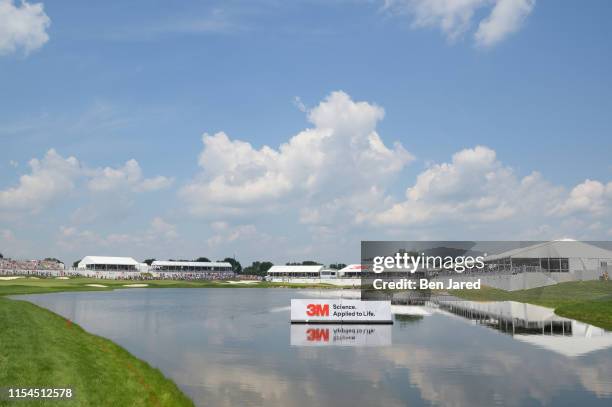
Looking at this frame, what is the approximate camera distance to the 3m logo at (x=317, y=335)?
38031 mm

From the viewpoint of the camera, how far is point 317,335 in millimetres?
40219

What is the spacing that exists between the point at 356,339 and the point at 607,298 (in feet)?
154

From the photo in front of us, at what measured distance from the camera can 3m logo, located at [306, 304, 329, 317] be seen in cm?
4800

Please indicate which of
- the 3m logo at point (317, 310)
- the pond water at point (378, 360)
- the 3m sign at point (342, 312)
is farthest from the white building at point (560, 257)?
the 3m logo at point (317, 310)

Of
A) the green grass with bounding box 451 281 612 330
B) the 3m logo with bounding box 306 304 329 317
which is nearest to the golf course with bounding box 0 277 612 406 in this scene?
the 3m logo with bounding box 306 304 329 317

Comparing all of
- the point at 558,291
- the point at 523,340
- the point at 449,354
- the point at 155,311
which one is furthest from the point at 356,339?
the point at 558,291

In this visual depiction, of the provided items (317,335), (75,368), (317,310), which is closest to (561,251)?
(317,310)

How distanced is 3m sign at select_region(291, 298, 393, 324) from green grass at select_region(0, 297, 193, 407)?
812 inches

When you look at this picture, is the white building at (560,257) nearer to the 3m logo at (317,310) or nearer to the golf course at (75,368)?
the 3m logo at (317,310)

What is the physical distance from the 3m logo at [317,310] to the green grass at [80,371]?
21.0m

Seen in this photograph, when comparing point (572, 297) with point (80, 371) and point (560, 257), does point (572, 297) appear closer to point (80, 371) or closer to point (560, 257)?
point (560, 257)

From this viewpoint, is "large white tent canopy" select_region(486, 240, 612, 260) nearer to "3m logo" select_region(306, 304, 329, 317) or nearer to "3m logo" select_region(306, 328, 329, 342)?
"3m logo" select_region(306, 304, 329, 317)

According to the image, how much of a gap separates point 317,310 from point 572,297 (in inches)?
1884

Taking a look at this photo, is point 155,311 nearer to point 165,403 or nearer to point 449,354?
point 449,354
